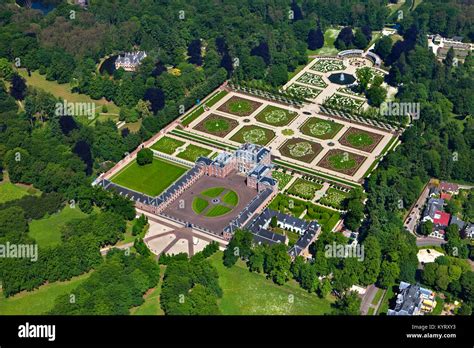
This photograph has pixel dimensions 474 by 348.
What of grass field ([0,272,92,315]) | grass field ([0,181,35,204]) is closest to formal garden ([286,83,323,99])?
grass field ([0,181,35,204])

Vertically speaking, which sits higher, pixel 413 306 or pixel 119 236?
pixel 413 306

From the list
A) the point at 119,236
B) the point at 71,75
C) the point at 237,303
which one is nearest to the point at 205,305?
the point at 237,303

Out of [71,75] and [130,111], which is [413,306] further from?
[71,75]

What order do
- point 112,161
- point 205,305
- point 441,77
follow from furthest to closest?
point 441,77 → point 112,161 → point 205,305

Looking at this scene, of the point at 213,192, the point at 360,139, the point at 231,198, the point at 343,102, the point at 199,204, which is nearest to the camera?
the point at 199,204

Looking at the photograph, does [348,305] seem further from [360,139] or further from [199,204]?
[360,139]

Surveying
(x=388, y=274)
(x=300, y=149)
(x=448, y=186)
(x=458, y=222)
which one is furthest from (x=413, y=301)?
(x=300, y=149)
